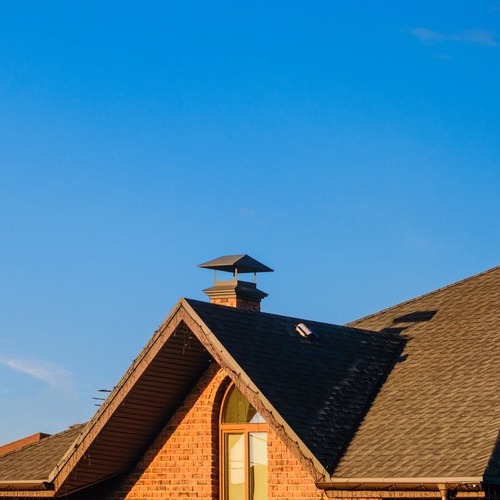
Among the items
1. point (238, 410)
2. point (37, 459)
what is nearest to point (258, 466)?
point (238, 410)

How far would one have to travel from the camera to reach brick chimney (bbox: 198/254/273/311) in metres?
23.4

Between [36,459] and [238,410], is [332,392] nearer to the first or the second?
[238,410]

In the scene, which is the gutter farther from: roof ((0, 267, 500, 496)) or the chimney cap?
the chimney cap

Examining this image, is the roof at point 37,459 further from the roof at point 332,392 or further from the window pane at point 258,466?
the window pane at point 258,466

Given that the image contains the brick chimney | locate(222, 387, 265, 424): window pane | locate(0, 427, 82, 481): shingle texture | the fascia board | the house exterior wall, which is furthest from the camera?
the brick chimney

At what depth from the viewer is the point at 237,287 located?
2333 cm

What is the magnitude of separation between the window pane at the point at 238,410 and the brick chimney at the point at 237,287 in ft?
9.43

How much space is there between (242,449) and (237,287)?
3916 mm

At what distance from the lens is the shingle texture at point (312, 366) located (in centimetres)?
1886

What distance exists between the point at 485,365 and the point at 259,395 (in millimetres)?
3765

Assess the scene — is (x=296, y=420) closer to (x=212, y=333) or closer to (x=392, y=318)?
(x=212, y=333)

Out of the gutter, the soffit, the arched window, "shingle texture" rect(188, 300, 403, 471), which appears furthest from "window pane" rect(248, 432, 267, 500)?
the gutter

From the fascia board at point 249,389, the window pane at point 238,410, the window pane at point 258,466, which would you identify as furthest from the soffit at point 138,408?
the window pane at point 258,466

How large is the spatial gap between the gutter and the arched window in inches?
84.4
